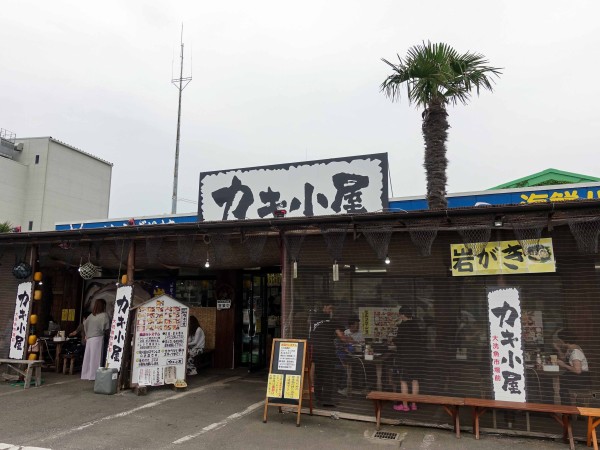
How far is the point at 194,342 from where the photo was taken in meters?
11.4

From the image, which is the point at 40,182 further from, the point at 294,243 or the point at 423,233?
the point at 423,233

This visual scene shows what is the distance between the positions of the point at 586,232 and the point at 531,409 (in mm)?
2549

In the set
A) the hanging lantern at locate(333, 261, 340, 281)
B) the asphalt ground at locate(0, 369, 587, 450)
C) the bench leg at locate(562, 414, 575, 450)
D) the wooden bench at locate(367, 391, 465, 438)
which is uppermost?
the hanging lantern at locate(333, 261, 340, 281)

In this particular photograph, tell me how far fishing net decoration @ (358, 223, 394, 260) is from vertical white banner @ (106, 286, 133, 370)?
5334 mm

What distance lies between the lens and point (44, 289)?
12.7 m

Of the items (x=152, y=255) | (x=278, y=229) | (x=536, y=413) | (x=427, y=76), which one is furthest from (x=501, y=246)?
(x=152, y=255)

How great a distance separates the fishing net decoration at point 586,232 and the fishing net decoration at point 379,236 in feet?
8.38

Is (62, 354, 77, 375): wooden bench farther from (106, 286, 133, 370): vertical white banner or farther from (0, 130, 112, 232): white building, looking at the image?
(0, 130, 112, 232): white building

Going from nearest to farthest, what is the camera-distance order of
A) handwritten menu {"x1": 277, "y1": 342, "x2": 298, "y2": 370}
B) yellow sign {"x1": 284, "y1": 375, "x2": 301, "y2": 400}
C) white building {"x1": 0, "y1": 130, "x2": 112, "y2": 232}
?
yellow sign {"x1": 284, "y1": 375, "x2": 301, "y2": 400}, handwritten menu {"x1": 277, "y1": 342, "x2": 298, "y2": 370}, white building {"x1": 0, "y1": 130, "x2": 112, "y2": 232}

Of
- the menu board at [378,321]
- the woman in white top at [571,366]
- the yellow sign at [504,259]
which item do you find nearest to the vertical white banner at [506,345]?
the yellow sign at [504,259]

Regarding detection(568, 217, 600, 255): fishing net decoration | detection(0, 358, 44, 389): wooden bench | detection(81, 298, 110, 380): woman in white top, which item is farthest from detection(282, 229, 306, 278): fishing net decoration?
detection(0, 358, 44, 389): wooden bench

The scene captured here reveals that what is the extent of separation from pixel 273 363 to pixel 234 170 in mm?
5996

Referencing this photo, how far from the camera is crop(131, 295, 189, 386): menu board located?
905cm

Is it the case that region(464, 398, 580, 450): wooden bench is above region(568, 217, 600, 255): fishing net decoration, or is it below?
below
